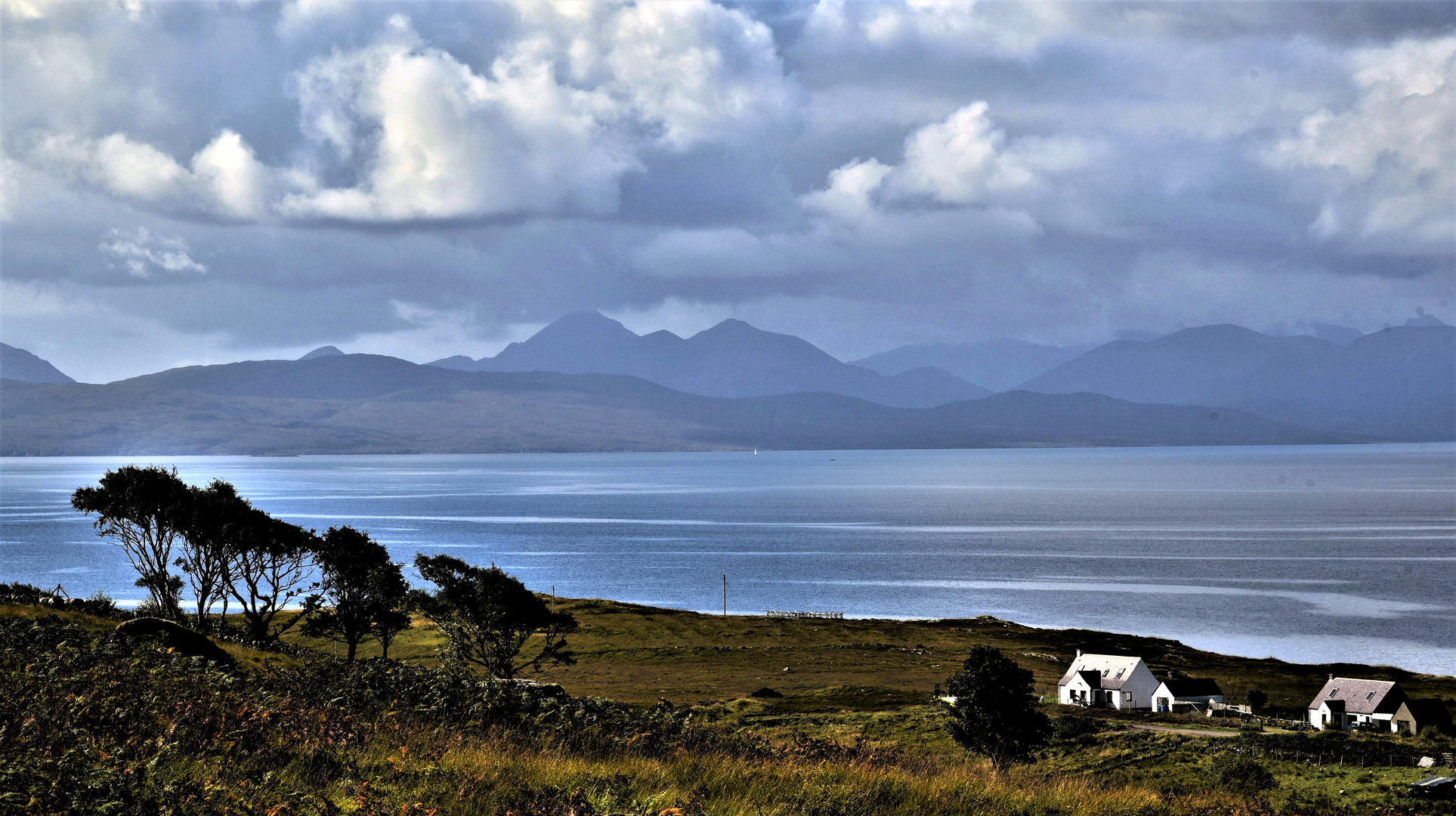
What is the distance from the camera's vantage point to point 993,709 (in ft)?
181

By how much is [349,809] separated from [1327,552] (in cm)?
19448

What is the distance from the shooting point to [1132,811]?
1212 cm

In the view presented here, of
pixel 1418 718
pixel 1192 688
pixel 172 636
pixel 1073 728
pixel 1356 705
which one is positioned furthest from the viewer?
pixel 1192 688

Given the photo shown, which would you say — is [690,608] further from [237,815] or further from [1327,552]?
[237,815]

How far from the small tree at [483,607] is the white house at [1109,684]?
40.2m

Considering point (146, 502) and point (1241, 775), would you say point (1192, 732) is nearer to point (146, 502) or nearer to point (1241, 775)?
point (1241, 775)

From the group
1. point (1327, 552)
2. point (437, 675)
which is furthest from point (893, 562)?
point (437, 675)

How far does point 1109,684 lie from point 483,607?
48.0 metres

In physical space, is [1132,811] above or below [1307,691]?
above

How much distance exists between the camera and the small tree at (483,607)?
65.4 meters

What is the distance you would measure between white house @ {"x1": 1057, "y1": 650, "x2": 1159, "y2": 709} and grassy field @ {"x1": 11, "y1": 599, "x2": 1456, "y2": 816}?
3120 mm

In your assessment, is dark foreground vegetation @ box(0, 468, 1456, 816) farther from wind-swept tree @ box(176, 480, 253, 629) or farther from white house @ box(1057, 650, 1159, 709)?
white house @ box(1057, 650, 1159, 709)

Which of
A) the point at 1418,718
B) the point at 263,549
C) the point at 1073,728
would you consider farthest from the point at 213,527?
the point at 1418,718

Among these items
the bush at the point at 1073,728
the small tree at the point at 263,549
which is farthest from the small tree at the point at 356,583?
the bush at the point at 1073,728
